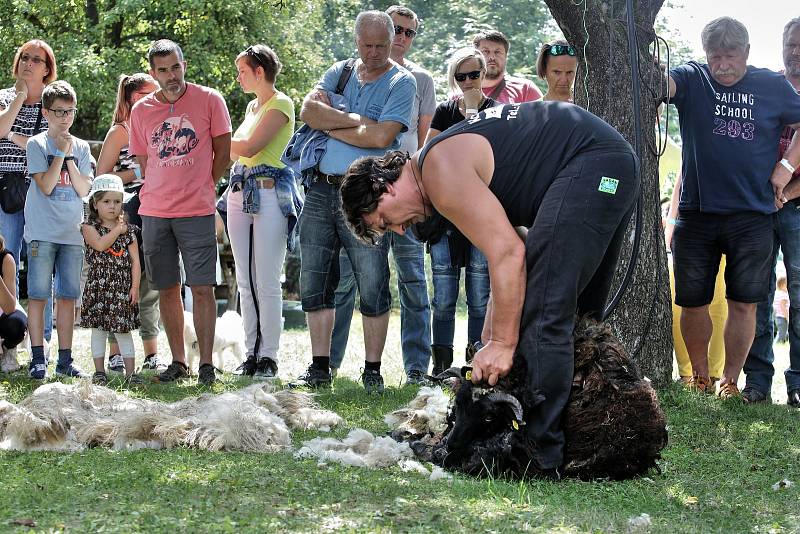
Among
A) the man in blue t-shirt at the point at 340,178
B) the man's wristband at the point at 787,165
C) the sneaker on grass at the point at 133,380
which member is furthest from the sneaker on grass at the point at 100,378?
the man's wristband at the point at 787,165

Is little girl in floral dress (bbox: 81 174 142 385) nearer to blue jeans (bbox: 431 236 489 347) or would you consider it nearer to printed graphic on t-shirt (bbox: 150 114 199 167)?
printed graphic on t-shirt (bbox: 150 114 199 167)

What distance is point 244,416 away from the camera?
5.11 metres

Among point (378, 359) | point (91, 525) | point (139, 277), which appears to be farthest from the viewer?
point (139, 277)

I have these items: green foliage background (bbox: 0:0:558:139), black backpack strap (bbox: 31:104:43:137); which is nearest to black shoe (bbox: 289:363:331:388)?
black backpack strap (bbox: 31:104:43:137)

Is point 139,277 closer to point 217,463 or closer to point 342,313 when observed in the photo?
point 342,313

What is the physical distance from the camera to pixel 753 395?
711cm

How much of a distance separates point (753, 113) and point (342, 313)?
3229mm

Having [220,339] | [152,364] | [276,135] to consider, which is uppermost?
[276,135]

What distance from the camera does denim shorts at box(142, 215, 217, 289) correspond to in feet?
24.8

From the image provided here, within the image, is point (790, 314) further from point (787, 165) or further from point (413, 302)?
point (413, 302)

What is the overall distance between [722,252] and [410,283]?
7.08ft

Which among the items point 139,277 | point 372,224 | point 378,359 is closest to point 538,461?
point 372,224

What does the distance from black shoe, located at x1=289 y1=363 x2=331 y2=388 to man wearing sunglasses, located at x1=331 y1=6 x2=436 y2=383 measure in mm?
636

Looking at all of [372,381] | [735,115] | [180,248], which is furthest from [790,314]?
[180,248]
